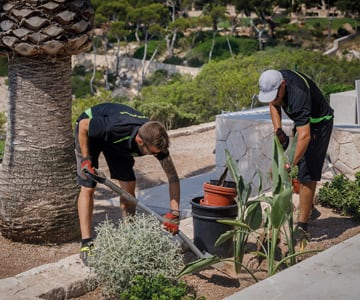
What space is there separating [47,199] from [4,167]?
1.45ft

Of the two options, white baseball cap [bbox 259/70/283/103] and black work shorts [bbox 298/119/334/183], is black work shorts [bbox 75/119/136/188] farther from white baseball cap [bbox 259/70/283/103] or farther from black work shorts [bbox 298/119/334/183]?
black work shorts [bbox 298/119/334/183]

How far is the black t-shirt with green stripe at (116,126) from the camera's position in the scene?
4859 millimetres

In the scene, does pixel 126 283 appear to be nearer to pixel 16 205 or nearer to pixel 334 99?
pixel 16 205

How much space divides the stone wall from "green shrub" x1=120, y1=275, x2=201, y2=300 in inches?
135

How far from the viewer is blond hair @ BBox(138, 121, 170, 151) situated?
4.55 metres

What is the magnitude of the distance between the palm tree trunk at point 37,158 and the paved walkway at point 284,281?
900 mm

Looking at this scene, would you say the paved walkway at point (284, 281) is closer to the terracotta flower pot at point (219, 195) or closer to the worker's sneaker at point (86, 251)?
the worker's sneaker at point (86, 251)

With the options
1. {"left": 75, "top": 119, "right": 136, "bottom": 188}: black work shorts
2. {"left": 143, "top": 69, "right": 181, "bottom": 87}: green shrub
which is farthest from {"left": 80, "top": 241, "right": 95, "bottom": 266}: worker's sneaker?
{"left": 143, "top": 69, "right": 181, "bottom": 87}: green shrub

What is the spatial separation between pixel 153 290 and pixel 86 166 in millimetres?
1230

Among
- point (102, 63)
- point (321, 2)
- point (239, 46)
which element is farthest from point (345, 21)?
point (102, 63)

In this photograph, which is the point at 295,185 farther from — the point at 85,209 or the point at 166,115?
the point at 166,115

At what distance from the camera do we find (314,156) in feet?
18.0

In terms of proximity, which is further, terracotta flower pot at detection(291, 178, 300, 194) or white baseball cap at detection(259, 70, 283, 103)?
terracotta flower pot at detection(291, 178, 300, 194)

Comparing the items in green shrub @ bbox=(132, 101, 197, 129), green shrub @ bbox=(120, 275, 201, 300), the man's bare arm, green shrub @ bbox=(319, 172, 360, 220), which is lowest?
green shrub @ bbox=(132, 101, 197, 129)
